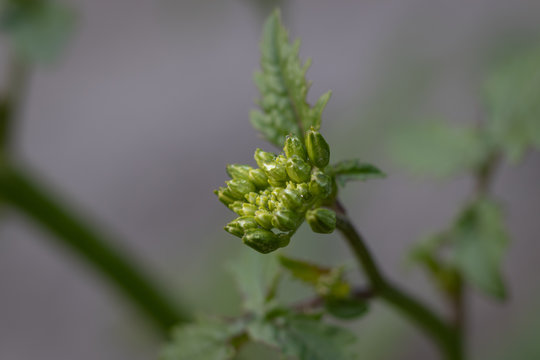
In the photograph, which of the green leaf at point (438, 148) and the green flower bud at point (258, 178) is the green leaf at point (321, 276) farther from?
the green leaf at point (438, 148)

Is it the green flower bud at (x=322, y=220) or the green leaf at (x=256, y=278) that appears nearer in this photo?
the green flower bud at (x=322, y=220)

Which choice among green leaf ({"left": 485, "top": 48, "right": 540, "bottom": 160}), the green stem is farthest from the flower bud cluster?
the green stem

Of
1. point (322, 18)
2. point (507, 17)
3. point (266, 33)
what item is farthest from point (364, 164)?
point (322, 18)

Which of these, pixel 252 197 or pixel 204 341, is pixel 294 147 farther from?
pixel 204 341

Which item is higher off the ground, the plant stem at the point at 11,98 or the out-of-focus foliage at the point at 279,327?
the plant stem at the point at 11,98

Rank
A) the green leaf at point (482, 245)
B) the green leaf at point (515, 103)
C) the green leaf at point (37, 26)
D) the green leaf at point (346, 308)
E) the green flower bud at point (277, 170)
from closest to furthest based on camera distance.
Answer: the green flower bud at point (277, 170) < the green leaf at point (346, 308) < the green leaf at point (482, 245) < the green leaf at point (515, 103) < the green leaf at point (37, 26)

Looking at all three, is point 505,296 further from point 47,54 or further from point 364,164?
point 47,54

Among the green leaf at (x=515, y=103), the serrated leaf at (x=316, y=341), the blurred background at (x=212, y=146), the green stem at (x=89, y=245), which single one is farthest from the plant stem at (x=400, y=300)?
the blurred background at (x=212, y=146)
